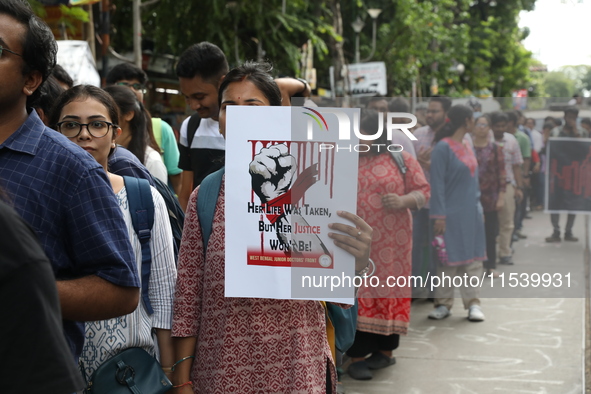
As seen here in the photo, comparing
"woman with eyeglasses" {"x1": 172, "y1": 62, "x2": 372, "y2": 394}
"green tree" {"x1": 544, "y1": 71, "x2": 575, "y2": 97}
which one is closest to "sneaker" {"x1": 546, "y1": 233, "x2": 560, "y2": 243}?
"woman with eyeglasses" {"x1": 172, "y1": 62, "x2": 372, "y2": 394}

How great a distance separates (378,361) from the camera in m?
5.33

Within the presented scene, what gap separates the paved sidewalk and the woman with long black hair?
289 millimetres

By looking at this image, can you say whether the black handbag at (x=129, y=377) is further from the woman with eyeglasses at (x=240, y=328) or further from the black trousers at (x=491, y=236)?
the black trousers at (x=491, y=236)

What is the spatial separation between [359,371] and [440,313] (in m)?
1.80

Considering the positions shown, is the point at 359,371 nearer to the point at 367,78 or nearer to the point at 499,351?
the point at 499,351

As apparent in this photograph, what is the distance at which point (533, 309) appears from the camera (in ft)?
23.0

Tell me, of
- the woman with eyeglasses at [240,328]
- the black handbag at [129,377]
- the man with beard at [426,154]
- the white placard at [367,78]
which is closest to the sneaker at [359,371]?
the man with beard at [426,154]

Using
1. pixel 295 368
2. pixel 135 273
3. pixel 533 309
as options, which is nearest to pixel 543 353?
pixel 533 309

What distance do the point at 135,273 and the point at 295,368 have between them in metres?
0.71

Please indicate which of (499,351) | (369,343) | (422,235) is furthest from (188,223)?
(499,351)

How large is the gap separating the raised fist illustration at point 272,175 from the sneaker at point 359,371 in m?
3.04

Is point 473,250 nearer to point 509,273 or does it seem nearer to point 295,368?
point 509,273

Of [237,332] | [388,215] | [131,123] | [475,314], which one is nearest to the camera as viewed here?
[237,332]

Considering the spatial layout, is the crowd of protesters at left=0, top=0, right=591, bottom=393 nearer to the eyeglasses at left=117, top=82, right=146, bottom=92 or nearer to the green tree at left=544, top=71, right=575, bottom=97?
the eyeglasses at left=117, top=82, right=146, bottom=92
